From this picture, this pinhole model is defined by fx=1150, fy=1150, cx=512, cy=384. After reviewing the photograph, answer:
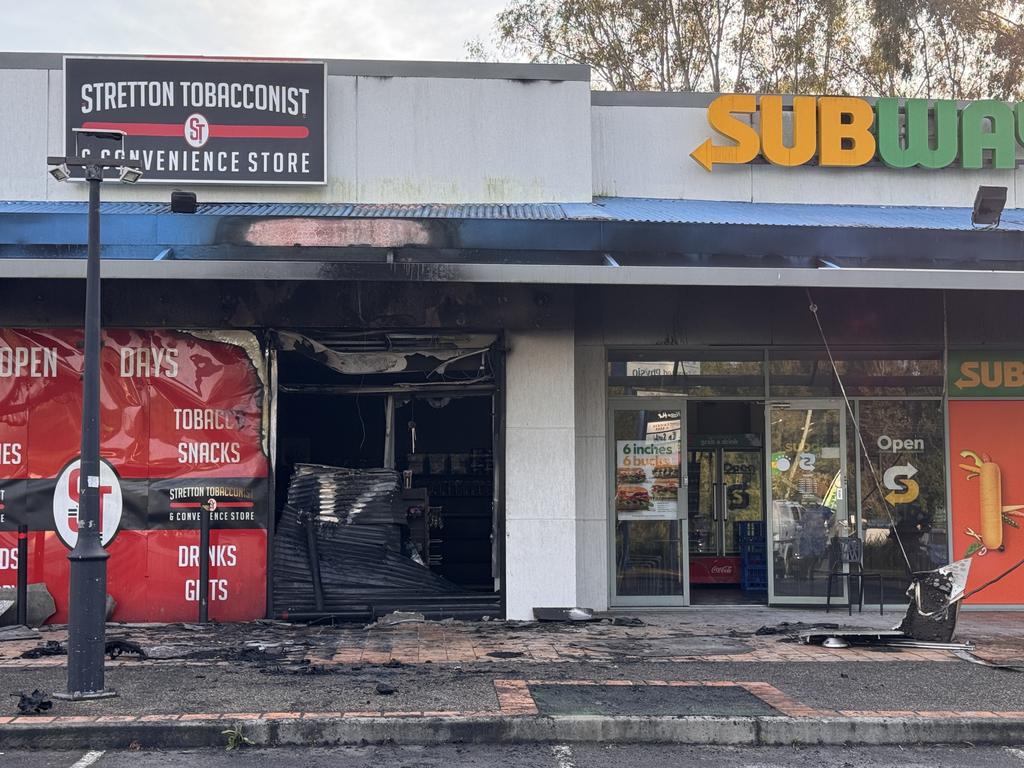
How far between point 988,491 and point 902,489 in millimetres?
966

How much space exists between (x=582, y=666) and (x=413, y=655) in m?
1.50

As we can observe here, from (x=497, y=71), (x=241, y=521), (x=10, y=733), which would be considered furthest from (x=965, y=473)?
(x=10, y=733)

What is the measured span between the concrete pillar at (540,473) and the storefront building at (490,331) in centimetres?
3

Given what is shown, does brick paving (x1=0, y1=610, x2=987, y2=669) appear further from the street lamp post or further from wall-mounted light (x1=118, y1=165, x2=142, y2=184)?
wall-mounted light (x1=118, y1=165, x2=142, y2=184)

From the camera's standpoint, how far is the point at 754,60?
2966 centimetres

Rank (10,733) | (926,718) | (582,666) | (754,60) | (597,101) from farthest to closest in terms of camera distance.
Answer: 1. (754,60)
2. (597,101)
3. (582,666)
4. (926,718)
5. (10,733)

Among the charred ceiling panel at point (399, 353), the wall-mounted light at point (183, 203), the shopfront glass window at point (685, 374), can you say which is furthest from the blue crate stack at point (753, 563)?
the wall-mounted light at point (183, 203)

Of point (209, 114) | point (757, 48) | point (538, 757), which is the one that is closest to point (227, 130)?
point (209, 114)

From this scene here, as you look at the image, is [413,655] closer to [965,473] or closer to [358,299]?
[358,299]

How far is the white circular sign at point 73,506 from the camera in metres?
12.0

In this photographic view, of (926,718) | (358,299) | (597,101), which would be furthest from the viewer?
(597,101)

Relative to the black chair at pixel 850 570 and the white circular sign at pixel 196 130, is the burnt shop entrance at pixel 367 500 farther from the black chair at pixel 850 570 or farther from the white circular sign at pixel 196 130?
the black chair at pixel 850 570

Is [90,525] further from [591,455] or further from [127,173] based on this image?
[591,455]

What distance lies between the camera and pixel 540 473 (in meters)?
12.2
